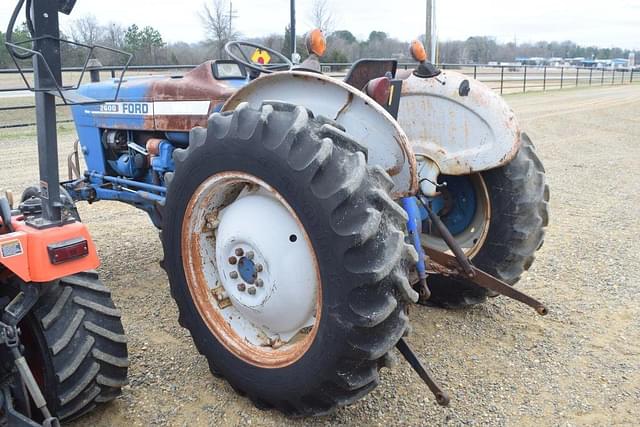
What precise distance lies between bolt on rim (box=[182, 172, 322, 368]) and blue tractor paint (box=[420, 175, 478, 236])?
136 centimetres

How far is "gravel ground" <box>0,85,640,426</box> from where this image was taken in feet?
9.30

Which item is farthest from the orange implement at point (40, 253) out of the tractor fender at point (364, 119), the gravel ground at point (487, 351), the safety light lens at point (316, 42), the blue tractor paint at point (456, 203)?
the blue tractor paint at point (456, 203)

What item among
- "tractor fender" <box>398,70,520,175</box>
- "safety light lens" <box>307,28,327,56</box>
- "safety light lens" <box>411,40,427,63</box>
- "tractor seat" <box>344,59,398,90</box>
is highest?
"safety light lens" <box>307,28,327,56</box>

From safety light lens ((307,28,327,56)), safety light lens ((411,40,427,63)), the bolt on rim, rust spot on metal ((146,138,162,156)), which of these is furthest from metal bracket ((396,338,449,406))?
rust spot on metal ((146,138,162,156))

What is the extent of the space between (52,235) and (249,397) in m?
1.13

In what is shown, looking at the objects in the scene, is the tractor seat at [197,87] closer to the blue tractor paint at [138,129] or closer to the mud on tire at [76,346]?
the blue tractor paint at [138,129]

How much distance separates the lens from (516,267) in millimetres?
3574

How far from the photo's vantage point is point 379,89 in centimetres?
275

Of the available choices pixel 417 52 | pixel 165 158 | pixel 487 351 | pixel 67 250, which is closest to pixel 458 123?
pixel 417 52

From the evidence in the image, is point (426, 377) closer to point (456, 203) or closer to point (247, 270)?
point (247, 270)

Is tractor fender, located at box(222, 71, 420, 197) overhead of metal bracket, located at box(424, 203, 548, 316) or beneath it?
overhead

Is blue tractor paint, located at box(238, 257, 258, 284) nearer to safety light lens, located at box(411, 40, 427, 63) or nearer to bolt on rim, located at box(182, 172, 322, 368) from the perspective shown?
bolt on rim, located at box(182, 172, 322, 368)

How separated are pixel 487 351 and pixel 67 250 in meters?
2.30

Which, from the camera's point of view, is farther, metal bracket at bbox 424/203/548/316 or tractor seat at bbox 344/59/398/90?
metal bracket at bbox 424/203/548/316
